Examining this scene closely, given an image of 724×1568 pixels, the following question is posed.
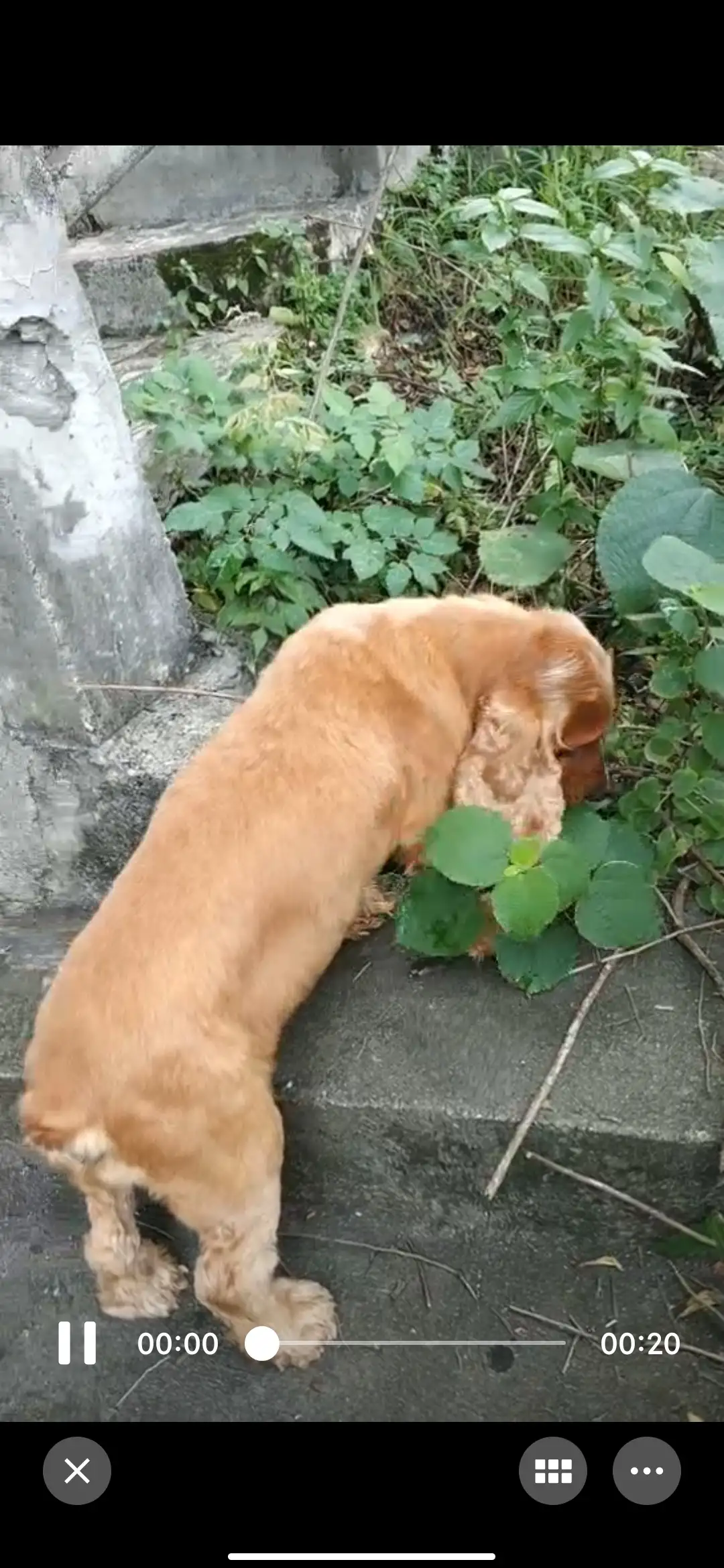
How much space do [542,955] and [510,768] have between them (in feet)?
0.95

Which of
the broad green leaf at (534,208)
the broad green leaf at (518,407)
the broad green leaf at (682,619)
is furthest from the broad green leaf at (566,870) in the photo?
the broad green leaf at (534,208)

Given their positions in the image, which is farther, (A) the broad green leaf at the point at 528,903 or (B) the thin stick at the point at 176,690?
(B) the thin stick at the point at 176,690

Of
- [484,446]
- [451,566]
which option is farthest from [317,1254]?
[484,446]

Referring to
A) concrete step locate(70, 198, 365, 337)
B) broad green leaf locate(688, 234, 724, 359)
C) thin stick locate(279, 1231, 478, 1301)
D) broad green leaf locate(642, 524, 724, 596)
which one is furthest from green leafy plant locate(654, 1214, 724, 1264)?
concrete step locate(70, 198, 365, 337)

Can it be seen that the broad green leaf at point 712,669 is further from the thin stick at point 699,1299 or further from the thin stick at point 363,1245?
the thin stick at point 363,1245

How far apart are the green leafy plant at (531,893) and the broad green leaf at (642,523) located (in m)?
0.35

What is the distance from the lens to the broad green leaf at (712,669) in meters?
1.61

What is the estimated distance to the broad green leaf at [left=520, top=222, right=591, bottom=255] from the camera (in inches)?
72.0

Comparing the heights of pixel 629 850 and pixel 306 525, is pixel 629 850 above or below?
below

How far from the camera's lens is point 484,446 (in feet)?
6.98

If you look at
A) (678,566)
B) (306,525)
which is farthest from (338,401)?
(678,566)

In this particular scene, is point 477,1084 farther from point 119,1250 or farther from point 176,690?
point 176,690

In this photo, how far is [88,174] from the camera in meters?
1.90
